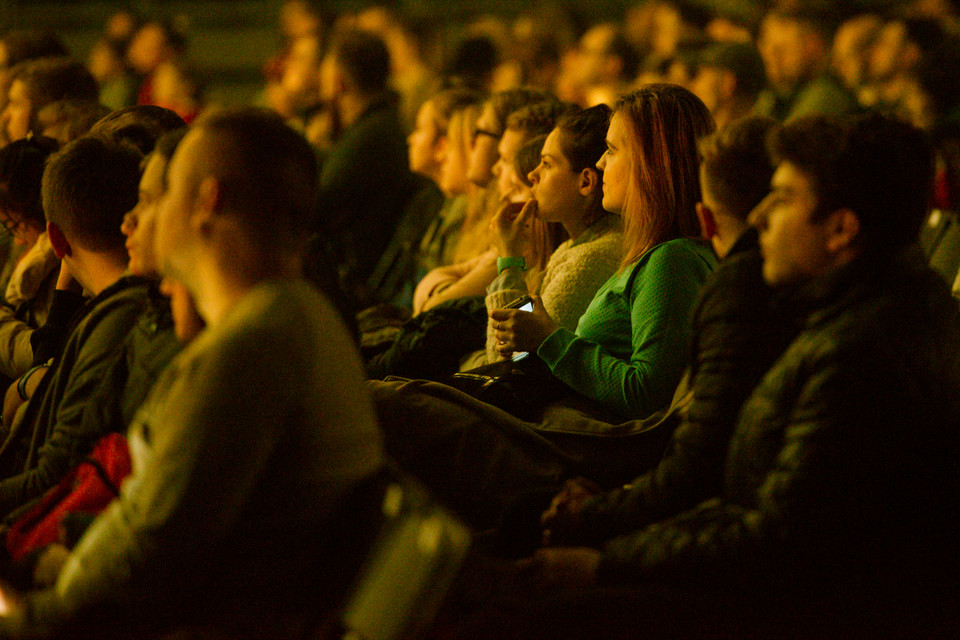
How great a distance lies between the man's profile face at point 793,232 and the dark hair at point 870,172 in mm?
19

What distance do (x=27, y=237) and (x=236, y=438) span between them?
1956 mm

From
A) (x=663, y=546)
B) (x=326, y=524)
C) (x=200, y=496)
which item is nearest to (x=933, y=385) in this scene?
(x=663, y=546)

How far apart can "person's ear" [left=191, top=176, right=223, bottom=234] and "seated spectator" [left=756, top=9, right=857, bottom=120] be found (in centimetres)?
561

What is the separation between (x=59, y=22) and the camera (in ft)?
35.4

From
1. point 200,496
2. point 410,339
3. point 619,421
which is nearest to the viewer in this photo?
point 200,496

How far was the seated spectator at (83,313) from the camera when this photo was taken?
209 centimetres

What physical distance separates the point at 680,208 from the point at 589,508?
919 mm

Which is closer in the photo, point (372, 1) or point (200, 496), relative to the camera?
point (200, 496)

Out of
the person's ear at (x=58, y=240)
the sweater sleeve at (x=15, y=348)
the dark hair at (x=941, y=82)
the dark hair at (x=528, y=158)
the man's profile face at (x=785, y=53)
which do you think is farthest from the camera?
the man's profile face at (x=785, y=53)

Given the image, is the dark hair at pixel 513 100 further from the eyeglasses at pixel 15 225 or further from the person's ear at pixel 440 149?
the eyeglasses at pixel 15 225

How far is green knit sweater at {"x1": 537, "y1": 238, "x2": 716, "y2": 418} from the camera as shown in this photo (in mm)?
2451

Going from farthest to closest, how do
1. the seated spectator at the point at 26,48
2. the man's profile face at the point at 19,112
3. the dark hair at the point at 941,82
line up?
the dark hair at the point at 941,82, the seated spectator at the point at 26,48, the man's profile face at the point at 19,112

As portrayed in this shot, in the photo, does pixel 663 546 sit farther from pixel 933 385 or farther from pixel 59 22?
pixel 59 22

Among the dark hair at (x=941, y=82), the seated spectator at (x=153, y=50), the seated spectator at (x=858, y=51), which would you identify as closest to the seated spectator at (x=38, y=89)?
the seated spectator at (x=153, y=50)
